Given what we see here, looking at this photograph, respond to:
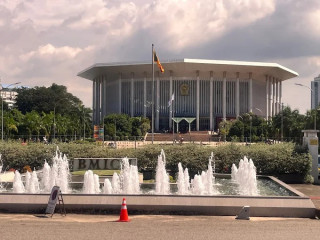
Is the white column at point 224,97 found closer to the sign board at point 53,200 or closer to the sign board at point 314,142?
the sign board at point 314,142

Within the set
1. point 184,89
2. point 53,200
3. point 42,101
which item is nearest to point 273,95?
point 184,89

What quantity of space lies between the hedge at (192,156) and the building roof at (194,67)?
66760mm

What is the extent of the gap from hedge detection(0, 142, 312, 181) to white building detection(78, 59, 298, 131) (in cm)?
7013

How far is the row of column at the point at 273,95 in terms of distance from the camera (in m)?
110

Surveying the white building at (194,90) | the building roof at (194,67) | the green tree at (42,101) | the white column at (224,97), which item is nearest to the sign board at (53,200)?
the building roof at (194,67)

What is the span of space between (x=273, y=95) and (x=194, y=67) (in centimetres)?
2786

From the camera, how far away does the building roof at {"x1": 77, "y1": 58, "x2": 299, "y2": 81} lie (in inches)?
3809

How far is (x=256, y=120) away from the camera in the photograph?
8756 cm

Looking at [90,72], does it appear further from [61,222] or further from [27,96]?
[61,222]

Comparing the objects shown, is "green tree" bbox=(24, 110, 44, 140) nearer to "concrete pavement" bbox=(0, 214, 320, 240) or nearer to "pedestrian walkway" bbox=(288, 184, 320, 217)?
"pedestrian walkway" bbox=(288, 184, 320, 217)

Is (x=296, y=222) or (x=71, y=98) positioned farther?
(x=71, y=98)

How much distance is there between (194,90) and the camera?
10556cm

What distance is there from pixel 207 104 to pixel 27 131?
140 feet

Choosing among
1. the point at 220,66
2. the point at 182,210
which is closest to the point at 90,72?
the point at 220,66
